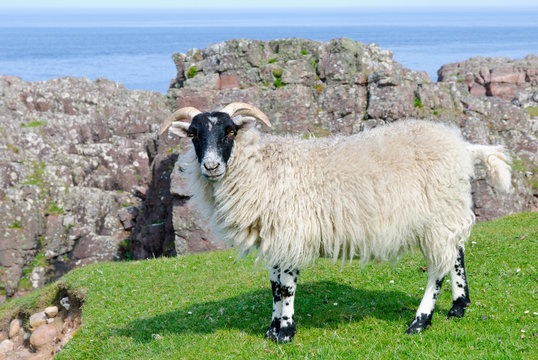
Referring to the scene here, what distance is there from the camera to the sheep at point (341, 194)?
6.95 m

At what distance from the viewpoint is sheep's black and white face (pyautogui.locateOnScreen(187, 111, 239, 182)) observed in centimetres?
684

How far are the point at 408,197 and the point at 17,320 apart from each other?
10515 millimetres

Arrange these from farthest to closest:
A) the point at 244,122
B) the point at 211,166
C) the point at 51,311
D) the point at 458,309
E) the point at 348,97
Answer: the point at 348,97 → the point at 51,311 → the point at 458,309 → the point at 244,122 → the point at 211,166

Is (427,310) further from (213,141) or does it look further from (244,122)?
(213,141)

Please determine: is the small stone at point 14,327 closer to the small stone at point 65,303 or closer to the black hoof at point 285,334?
the small stone at point 65,303

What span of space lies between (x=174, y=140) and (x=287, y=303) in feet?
63.1

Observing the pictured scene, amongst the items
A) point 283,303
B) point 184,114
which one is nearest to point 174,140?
point 184,114

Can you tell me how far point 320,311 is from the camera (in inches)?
332

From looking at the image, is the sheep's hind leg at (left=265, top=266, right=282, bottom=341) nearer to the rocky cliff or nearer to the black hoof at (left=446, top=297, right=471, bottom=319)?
the black hoof at (left=446, top=297, right=471, bottom=319)

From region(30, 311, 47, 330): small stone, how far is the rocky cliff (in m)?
9.38

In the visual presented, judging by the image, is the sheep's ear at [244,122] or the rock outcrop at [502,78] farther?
the rock outcrop at [502,78]

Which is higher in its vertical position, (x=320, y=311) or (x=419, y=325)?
(x=419, y=325)

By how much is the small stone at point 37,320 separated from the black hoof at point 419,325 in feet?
28.1

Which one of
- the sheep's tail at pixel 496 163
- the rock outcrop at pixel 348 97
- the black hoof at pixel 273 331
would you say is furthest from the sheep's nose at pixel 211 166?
the rock outcrop at pixel 348 97
